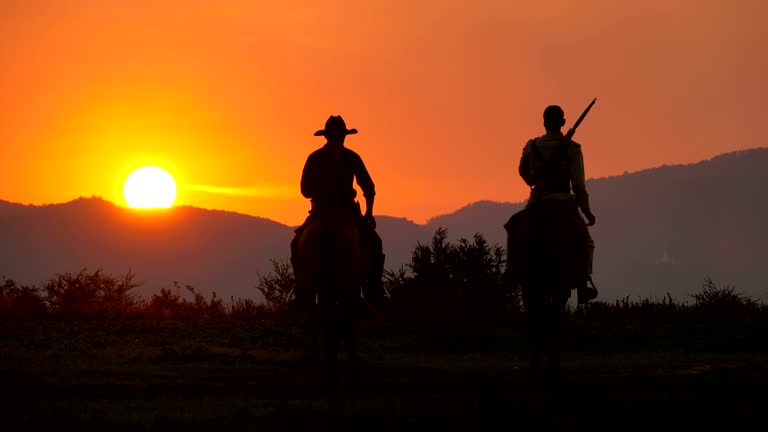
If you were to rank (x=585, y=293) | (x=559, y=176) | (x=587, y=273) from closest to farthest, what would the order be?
1. (x=587, y=273)
2. (x=559, y=176)
3. (x=585, y=293)

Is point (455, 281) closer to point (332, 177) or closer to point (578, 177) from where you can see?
point (578, 177)

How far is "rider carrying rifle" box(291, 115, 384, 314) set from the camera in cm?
1273

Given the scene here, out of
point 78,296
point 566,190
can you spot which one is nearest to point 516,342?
point 566,190

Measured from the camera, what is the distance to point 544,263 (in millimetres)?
12789

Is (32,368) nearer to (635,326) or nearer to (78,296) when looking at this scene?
(635,326)

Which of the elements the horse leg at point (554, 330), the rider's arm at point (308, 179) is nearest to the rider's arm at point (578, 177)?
the horse leg at point (554, 330)

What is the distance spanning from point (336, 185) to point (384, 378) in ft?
6.58

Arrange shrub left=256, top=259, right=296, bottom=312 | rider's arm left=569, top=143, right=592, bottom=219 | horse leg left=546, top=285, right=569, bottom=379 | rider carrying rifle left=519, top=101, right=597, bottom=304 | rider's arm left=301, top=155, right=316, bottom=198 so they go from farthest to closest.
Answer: shrub left=256, top=259, right=296, bottom=312
rider's arm left=569, top=143, right=592, bottom=219
rider carrying rifle left=519, top=101, right=597, bottom=304
rider's arm left=301, top=155, right=316, bottom=198
horse leg left=546, top=285, right=569, bottom=379

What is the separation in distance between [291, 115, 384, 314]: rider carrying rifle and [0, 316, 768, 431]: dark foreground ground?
4.44ft

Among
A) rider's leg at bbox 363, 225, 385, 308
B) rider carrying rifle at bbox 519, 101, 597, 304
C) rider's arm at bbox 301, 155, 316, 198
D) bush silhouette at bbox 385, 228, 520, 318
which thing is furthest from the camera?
A: bush silhouette at bbox 385, 228, 520, 318

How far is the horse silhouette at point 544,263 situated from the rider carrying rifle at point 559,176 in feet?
0.33

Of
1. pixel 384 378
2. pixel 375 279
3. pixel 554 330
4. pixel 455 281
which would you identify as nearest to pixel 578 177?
pixel 554 330

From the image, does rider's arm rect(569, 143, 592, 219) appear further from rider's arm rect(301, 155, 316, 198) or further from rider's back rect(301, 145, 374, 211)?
rider's arm rect(301, 155, 316, 198)

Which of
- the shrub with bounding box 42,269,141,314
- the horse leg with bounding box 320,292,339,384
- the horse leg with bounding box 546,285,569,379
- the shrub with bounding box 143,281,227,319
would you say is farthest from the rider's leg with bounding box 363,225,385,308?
the shrub with bounding box 42,269,141,314
